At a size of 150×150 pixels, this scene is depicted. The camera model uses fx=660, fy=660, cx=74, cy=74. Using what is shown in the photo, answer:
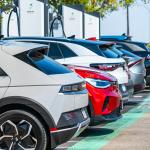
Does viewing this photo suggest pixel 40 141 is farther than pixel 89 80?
No

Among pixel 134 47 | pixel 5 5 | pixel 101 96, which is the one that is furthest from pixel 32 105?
pixel 5 5

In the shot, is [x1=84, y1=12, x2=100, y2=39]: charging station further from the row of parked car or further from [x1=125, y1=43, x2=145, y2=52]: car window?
the row of parked car

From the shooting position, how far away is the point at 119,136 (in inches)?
432

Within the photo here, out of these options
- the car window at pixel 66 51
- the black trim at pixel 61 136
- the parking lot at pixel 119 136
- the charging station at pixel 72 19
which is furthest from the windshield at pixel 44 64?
the charging station at pixel 72 19

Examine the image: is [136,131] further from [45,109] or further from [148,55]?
[148,55]

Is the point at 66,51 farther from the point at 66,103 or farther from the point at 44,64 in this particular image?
the point at 66,103

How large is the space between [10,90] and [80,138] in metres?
2.99

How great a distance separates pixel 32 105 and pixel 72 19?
17891 millimetres

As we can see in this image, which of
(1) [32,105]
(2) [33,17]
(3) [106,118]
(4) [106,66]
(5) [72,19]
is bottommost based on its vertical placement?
(3) [106,118]

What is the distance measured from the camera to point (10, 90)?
26.7 feet

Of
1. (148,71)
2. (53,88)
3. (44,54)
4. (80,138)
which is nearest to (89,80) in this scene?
(80,138)

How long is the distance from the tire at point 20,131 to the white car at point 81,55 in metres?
3.66

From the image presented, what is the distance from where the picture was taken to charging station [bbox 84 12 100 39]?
28.4 metres

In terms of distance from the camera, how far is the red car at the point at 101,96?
10.7 meters
